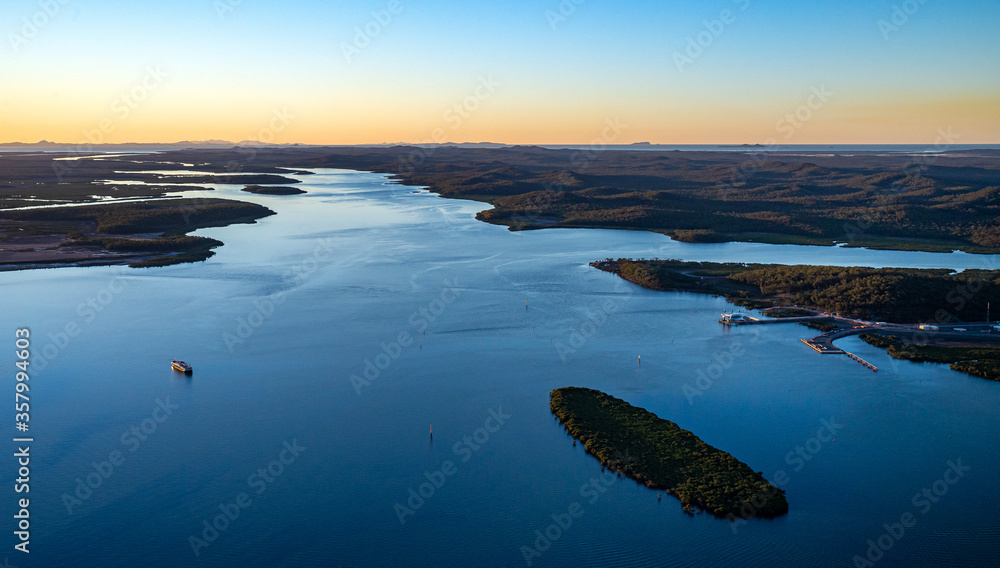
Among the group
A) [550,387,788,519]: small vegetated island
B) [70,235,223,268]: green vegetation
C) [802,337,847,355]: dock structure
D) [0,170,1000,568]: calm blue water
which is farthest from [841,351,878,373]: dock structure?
[70,235,223,268]: green vegetation

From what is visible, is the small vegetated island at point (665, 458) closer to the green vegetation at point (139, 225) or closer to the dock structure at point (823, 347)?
the dock structure at point (823, 347)

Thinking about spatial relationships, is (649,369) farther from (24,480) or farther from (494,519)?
(24,480)

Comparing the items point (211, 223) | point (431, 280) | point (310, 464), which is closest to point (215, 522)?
point (310, 464)

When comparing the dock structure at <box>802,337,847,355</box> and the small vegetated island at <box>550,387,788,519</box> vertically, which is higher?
the small vegetated island at <box>550,387,788,519</box>

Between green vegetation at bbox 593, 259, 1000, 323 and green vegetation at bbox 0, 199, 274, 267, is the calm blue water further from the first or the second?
green vegetation at bbox 0, 199, 274, 267

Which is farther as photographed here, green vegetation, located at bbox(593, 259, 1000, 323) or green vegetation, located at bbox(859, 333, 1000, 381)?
green vegetation, located at bbox(593, 259, 1000, 323)

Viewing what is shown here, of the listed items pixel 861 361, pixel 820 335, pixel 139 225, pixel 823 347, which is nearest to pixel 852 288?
pixel 820 335
